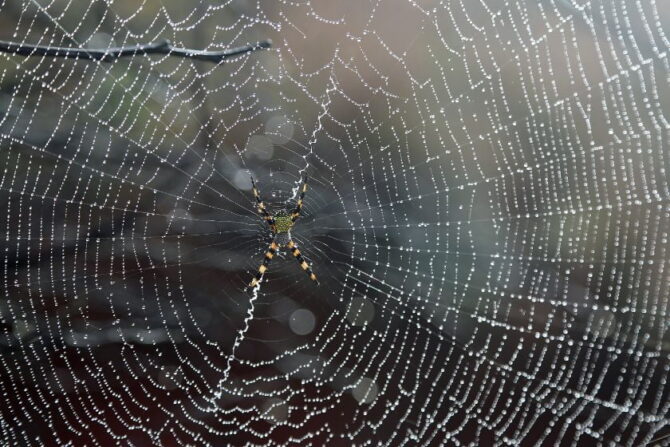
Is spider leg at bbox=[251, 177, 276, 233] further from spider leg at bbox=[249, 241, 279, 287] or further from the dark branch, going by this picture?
the dark branch

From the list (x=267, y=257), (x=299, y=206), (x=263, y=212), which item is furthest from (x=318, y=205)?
(x=267, y=257)

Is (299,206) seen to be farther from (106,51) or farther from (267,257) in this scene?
(106,51)

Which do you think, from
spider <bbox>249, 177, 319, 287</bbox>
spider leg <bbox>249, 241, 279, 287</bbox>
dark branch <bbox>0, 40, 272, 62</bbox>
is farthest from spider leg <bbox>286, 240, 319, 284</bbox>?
dark branch <bbox>0, 40, 272, 62</bbox>

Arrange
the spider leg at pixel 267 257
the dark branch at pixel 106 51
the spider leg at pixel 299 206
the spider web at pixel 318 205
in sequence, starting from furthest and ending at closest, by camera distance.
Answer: the spider leg at pixel 267 257 < the spider leg at pixel 299 206 < the spider web at pixel 318 205 < the dark branch at pixel 106 51

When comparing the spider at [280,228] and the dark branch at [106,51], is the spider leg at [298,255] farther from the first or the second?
the dark branch at [106,51]

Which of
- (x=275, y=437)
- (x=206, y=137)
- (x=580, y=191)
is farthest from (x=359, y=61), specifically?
(x=275, y=437)

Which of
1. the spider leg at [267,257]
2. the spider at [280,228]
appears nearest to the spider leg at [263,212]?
the spider at [280,228]
